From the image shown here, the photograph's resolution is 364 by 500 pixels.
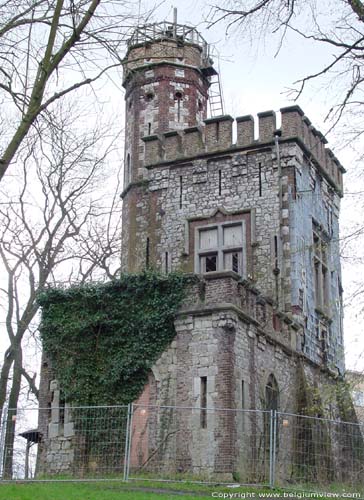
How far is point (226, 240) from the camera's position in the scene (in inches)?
915

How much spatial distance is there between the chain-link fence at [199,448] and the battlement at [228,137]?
8518 millimetres

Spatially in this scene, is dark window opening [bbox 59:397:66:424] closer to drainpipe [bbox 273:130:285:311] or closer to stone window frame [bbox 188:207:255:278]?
stone window frame [bbox 188:207:255:278]

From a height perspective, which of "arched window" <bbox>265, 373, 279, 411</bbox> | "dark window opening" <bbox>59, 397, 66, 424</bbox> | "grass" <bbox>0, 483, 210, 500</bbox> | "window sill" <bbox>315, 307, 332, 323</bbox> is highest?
"window sill" <bbox>315, 307, 332, 323</bbox>

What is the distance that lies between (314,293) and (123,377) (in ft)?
23.7

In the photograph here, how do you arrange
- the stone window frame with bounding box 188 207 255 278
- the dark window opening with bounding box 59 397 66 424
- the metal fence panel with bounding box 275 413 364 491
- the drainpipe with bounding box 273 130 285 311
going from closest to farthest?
the metal fence panel with bounding box 275 413 364 491 → the dark window opening with bounding box 59 397 66 424 → the drainpipe with bounding box 273 130 285 311 → the stone window frame with bounding box 188 207 255 278

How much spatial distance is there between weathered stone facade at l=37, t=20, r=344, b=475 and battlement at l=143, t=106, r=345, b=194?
34 mm

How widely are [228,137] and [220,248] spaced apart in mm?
3254

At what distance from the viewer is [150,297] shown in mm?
19250

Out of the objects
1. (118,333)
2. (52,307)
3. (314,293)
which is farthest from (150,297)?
(314,293)

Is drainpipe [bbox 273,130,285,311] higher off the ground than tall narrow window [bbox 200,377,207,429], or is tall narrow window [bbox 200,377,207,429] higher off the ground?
drainpipe [bbox 273,130,285,311]

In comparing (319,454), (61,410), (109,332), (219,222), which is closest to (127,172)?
(219,222)

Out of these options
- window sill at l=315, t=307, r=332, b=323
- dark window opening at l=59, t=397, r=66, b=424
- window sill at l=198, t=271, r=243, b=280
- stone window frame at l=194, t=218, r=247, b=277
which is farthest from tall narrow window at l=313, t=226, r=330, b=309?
dark window opening at l=59, t=397, r=66, b=424

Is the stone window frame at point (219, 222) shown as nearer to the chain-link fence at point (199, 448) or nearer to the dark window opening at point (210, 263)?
the dark window opening at point (210, 263)

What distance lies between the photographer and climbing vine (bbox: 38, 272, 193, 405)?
18.8 metres
